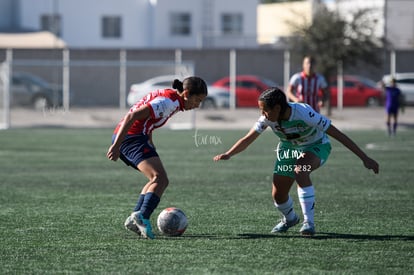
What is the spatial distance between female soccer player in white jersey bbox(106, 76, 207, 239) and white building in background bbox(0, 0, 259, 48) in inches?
1589

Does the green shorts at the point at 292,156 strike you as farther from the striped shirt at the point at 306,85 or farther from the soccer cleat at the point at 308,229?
the striped shirt at the point at 306,85

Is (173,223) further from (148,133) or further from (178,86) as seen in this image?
(178,86)

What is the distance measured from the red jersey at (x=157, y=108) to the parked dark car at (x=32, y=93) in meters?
24.6

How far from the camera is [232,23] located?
1984 inches

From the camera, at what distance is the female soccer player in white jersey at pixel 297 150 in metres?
8.05

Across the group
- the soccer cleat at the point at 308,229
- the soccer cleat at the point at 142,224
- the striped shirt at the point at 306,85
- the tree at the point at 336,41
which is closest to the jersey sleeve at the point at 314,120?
the soccer cleat at the point at 308,229

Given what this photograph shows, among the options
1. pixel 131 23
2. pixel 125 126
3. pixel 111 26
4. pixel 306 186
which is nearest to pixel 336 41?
pixel 131 23

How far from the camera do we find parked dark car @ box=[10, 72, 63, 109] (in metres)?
32.3

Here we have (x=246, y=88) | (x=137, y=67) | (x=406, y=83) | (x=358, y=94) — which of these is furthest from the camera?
(x=406, y=83)

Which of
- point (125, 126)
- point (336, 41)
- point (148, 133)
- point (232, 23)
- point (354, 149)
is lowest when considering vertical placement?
point (354, 149)

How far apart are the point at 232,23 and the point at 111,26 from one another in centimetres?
682

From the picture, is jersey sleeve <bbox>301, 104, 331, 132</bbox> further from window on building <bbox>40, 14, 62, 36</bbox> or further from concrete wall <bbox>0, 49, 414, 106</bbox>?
window on building <bbox>40, 14, 62, 36</bbox>

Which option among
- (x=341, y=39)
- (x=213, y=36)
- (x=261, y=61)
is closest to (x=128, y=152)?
(x=341, y=39)

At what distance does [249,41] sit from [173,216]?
4107 cm
